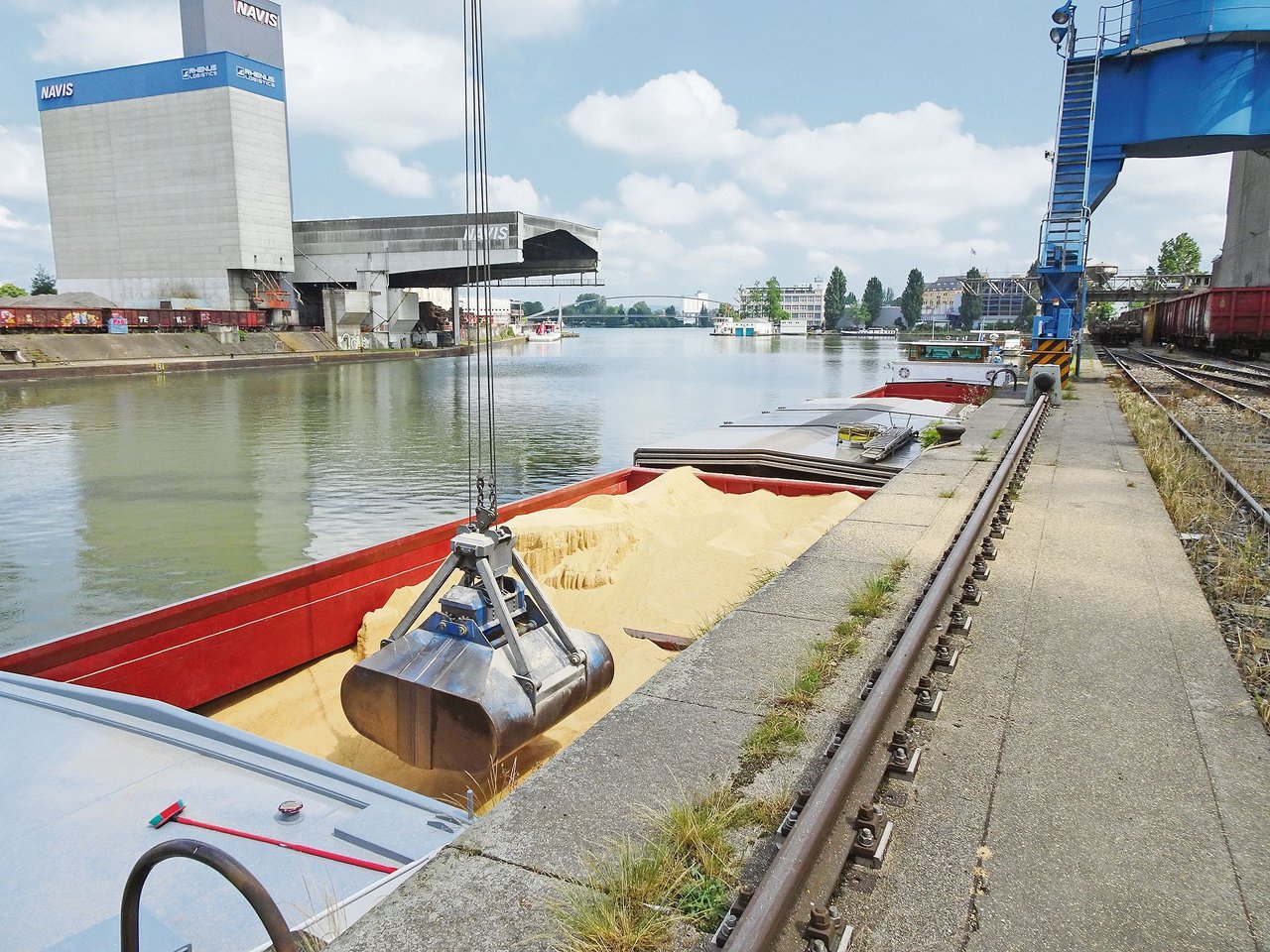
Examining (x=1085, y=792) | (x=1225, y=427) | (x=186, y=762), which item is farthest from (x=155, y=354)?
(x=1085, y=792)

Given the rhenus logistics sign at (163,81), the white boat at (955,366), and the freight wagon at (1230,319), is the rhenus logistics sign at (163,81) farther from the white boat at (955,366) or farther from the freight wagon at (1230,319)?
the freight wagon at (1230,319)

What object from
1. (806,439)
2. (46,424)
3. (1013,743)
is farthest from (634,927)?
(46,424)

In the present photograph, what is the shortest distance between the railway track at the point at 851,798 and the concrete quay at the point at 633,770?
8.4 inches

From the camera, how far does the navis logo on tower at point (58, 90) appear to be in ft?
216

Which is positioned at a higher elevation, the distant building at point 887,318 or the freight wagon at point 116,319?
the distant building at point 887,318

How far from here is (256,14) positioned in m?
70.4

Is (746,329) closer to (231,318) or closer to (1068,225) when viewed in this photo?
(231,318)

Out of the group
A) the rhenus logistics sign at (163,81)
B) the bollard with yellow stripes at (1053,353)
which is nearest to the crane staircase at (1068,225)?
the bollard with yellow stripes at (1053,353)

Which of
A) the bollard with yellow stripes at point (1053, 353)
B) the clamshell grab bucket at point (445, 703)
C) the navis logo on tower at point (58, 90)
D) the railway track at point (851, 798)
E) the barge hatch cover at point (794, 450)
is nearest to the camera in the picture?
the railway track at point (851, 798)

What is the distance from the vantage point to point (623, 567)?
9703mm

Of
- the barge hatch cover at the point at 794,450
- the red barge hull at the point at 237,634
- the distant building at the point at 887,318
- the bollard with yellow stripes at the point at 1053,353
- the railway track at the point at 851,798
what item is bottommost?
the red barge hull at the point at 237,634

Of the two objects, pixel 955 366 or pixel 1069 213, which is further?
pixel 955 366

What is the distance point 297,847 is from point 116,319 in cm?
5722

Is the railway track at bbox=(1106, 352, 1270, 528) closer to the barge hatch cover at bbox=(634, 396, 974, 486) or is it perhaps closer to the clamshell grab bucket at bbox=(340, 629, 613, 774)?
the barge hatch cover at bbox=(634, 396, 974, 486)
